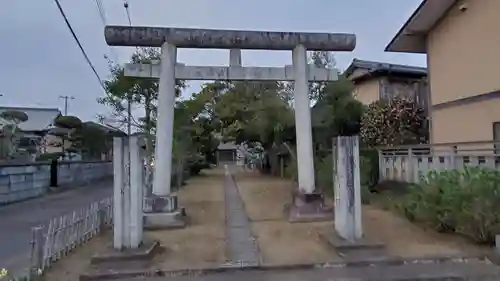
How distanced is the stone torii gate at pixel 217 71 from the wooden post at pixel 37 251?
11.3ft

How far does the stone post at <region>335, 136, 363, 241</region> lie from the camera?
24.7 feet

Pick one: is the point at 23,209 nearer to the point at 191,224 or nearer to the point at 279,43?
the point at 191,224

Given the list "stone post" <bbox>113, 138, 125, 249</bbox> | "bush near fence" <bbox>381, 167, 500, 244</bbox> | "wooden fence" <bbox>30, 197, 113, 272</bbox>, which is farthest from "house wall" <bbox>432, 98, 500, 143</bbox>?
"wooden fence" <bbox>30, 197, 113, 272</bbox>

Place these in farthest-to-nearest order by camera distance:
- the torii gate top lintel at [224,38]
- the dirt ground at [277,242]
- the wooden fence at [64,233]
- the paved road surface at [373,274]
Result: the torii gate top lintel at [224,38], the dirt ground at [277,242], the wooden fence at [64,233], the paved road surface at [373,274]

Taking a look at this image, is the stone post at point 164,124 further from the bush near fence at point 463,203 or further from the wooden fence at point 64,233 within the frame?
the bush near fence at point 463,203

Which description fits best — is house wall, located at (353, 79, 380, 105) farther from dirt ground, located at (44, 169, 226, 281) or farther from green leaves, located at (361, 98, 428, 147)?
dirt ground, located at (44, 169, 226, 281)

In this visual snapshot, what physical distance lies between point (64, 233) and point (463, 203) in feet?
21.0

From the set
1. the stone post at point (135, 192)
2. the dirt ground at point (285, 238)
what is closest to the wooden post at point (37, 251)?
the stone post at point (135, 192)

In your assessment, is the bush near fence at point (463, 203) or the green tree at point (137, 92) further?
the green tree at point (137, 92)

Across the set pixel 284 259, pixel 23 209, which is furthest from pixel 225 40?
pixel 23 209

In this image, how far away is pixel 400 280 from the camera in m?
5.70

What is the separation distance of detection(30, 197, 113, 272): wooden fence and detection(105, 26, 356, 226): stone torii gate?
1064 mm

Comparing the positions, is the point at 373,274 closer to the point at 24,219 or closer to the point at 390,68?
the point at 24,219

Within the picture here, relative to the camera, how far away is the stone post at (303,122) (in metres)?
10.4
